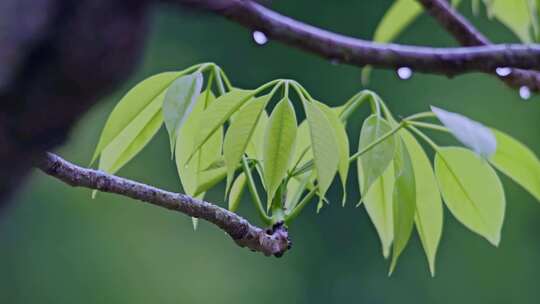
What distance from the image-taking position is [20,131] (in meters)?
0.22

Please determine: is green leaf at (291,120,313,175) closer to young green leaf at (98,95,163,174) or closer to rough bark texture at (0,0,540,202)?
young green leaf at (98,95,163,174)

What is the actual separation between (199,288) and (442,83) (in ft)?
2.39

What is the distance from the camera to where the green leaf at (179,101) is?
17.7 inches

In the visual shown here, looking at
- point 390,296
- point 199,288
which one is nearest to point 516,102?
point 390,296

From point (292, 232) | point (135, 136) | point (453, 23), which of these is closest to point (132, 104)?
point (135, 136)

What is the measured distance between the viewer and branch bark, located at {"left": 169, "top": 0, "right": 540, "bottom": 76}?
451 millimetres

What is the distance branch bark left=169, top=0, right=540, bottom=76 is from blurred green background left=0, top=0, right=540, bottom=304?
5.38ft

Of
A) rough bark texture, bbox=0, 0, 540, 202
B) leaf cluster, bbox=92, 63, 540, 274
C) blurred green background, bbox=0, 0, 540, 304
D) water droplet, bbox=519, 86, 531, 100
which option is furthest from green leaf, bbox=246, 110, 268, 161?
blurred green background, bbox=0, 0, 540, 304

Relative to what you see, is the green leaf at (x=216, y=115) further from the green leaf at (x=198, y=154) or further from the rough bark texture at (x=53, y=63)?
the rough bark texture at (x=53, y=63)

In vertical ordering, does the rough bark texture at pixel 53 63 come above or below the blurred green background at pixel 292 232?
above

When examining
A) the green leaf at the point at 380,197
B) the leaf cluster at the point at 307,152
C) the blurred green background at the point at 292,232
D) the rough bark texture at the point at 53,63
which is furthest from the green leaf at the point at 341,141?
the blurred green background at the point at 292,232

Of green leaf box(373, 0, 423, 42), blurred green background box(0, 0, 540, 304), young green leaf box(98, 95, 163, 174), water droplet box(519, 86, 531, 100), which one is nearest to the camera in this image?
young green leaf box(98, 95, 163, 174)

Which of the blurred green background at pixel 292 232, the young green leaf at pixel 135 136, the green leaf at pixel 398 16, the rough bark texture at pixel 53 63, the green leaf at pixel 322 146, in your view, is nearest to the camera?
the rough bark texture at pixel 53 63

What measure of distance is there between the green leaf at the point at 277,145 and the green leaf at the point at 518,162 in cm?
16
